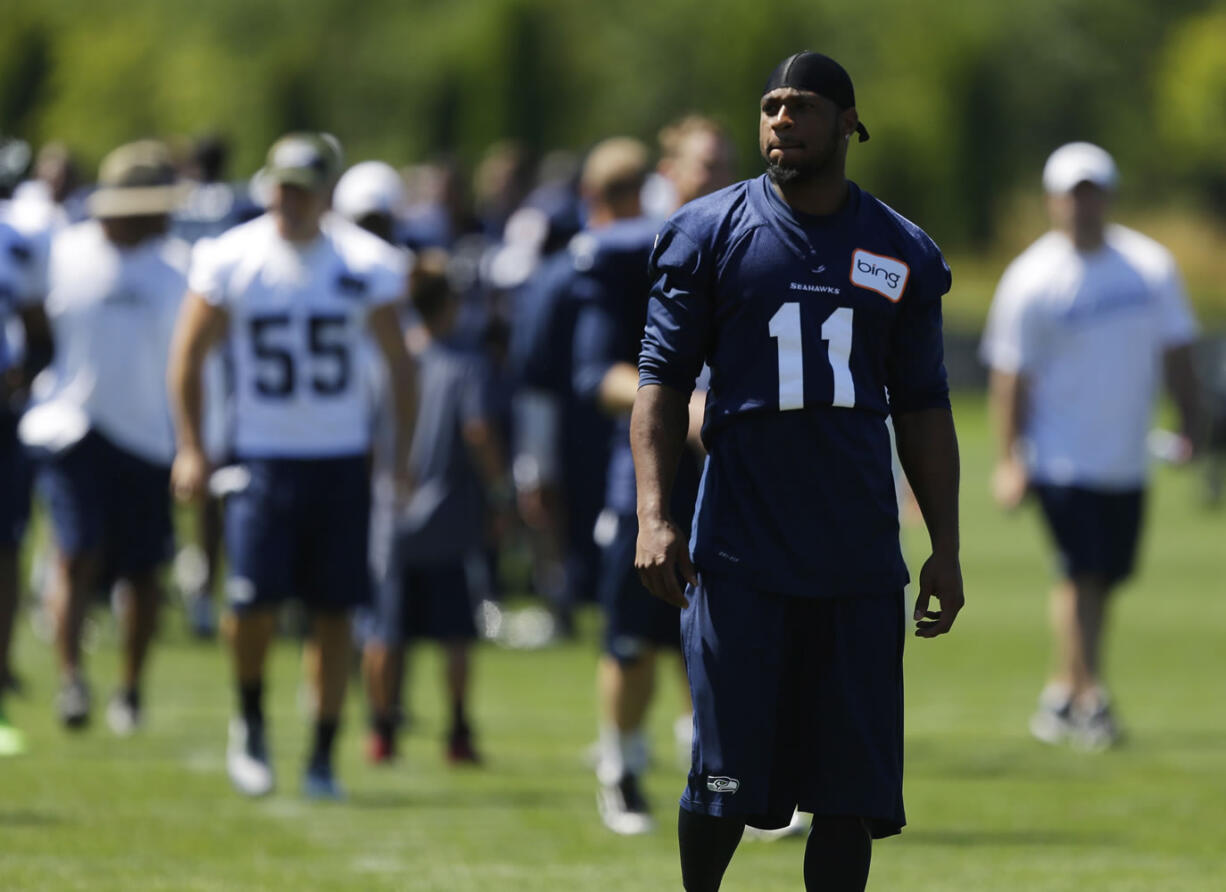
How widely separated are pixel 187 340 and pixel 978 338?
35.0 metres

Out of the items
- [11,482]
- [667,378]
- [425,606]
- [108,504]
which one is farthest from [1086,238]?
[667,378]

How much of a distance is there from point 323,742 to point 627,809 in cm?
131

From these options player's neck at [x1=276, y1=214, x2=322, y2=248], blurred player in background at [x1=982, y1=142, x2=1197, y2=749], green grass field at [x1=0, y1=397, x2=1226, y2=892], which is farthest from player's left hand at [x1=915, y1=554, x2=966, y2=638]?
blurred player in background at [x1=982, y1=142, x2=1197, y2=749]

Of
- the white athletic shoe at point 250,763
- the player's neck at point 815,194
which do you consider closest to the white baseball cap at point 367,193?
the white athletic shoe at point 250,763

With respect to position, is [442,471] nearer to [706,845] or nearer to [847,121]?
[706,845]

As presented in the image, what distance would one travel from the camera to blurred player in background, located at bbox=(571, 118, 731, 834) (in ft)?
27.8

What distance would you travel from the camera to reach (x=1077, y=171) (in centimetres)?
1127

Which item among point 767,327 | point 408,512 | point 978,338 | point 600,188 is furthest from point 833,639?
point 978,338

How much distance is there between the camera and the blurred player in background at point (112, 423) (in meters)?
11.1

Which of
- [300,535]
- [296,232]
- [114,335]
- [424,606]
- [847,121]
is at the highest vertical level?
[847,121]

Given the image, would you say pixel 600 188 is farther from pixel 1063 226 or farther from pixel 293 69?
pixel 293 69

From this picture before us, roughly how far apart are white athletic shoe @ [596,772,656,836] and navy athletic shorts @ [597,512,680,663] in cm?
44

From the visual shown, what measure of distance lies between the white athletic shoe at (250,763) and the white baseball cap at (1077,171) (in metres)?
4.49

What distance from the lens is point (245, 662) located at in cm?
940
